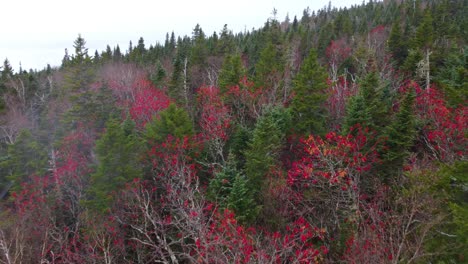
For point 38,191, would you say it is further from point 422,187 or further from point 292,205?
point 422,187

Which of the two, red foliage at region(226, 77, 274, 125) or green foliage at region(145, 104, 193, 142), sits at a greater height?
red foliage at region(226, 77, 274, 125)

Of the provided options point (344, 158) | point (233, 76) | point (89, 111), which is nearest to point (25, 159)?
→ point (89, 111)

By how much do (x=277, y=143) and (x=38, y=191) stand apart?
16.4 metres

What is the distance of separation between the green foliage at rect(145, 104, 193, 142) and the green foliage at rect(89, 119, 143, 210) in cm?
156

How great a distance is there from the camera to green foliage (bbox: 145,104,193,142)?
20.0 metres

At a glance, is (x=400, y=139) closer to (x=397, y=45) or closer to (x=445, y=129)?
(x=445, y=129)

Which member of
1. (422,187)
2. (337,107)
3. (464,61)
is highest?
(464,61)

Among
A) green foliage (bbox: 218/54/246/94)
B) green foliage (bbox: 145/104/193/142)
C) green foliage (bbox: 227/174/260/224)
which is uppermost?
green foliage (bbox: 218/54/246/94)

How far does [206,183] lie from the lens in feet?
70.1

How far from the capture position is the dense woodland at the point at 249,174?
1102 centimetres

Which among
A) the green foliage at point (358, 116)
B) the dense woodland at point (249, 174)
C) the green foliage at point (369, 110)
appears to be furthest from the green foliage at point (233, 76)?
the green foliage at point (358, 116)

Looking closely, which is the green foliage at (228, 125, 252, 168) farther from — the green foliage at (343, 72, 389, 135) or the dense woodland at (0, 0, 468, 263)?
the green foliage at (343, 72, 389, 135)

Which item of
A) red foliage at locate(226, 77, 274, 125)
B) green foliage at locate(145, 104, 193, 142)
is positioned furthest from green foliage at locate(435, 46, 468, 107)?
green foliage at locate(145, 104, 193, 142)

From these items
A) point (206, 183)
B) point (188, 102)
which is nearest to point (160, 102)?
point (188, 102)
